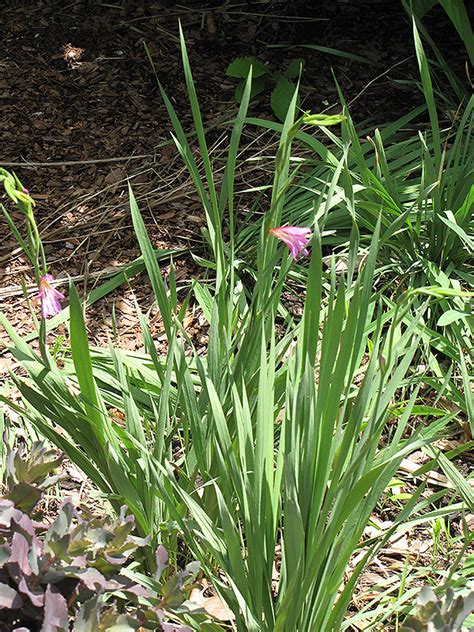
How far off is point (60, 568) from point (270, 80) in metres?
2.15

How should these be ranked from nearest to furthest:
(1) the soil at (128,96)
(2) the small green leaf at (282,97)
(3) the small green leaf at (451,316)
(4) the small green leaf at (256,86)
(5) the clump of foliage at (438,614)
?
(5) the clump of foliage at (438,614), (3) the small green leaf at (451,316), (1) the soil at (128,96), (2) the small green leaf at (282,97), (4) the small green leaf at (256,86)

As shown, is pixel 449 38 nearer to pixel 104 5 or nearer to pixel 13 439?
pixel 104 5

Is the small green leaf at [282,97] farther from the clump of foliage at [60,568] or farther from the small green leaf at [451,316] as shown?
the clump of foliage at [60,568]

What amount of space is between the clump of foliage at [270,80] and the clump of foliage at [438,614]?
1.89m

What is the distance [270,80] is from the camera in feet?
9.32

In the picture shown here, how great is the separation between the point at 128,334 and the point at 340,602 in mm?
1108

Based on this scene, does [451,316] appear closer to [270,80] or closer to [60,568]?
[60,568]

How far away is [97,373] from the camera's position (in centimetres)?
185

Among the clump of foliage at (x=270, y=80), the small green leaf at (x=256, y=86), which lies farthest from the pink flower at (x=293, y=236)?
the small green leaf at (x=256, y=86)

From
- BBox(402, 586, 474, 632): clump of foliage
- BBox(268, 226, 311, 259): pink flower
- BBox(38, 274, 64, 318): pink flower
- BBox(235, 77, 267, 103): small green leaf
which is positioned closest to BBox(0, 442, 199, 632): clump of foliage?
BBox(38, 274, 64, 318): pink flower

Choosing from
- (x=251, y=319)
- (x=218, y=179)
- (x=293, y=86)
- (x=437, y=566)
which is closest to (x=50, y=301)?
(x=251, y=319)

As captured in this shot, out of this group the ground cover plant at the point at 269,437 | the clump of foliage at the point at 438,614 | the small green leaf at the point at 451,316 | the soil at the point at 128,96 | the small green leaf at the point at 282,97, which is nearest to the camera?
the clump of foliage at the point at 438,614

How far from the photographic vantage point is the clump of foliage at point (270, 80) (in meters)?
2.65

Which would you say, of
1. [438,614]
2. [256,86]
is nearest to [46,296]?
[438,614]
